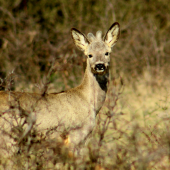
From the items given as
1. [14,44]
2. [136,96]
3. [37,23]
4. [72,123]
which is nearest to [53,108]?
[72,123]

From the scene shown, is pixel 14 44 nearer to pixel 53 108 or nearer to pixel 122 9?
pixel 122 9

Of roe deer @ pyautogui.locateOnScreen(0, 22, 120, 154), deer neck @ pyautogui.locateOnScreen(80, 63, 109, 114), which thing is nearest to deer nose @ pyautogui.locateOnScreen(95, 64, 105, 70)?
roe deer @ pyautogui.locateOnScreen(0, 22, 120, 154)

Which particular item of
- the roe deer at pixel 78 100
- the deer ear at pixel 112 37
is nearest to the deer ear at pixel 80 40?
the roe deer at pixel 78 100

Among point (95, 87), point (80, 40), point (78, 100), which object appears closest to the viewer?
point (78, 100)

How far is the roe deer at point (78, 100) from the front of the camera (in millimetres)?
5027

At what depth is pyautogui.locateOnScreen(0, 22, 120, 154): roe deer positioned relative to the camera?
5.03 m

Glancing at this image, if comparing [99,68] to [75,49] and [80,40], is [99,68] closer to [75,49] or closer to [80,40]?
[80,40]

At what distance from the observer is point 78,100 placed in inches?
222

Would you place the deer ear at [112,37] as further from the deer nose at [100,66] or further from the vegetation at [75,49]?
the vegetation at [75,49]

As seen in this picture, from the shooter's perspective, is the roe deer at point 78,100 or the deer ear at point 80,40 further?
the deer ear at point 80,40

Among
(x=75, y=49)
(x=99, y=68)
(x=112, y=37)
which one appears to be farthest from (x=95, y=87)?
(x=75, y=49)

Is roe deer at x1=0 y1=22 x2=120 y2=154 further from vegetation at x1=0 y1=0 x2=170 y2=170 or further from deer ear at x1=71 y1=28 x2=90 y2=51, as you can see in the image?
vegetation at x1=0 y1=0 x2=170 y2=170

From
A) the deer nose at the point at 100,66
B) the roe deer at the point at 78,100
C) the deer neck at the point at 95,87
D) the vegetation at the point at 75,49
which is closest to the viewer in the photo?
the roe deer at the point at 78,100

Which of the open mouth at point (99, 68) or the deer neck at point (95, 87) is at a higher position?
the open mouth at point (99, 68)
